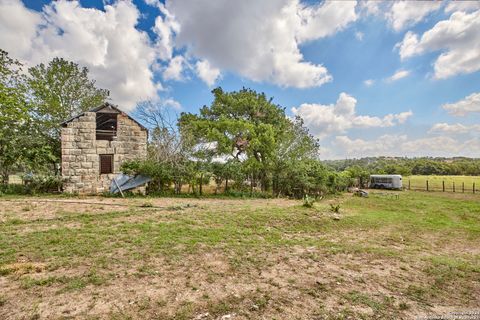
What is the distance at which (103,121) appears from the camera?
14164 mm

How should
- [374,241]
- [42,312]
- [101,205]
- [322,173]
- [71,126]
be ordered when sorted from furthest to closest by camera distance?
[322,173], [71,126], [101,205], [374,241], [42,312]

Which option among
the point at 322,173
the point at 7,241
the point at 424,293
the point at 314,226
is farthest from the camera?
the point at 322,173

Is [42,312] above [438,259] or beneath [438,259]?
above

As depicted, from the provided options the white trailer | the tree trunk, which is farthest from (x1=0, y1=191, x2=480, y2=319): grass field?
the white trailer

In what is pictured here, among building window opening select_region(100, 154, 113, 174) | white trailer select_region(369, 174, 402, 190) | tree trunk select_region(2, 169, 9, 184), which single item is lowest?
white trailer select_region(369, 174, 402, 190)

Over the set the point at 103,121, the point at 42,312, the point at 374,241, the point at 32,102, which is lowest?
the point at 374,241

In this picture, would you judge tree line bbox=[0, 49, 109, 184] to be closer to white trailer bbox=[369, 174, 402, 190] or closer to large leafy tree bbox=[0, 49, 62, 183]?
large leafy tree bbox=[0, 49, 62, 183]

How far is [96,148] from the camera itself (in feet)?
41.6

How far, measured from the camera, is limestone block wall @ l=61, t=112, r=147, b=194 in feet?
40.1

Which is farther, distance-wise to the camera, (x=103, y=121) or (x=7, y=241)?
(x=103, y=121)

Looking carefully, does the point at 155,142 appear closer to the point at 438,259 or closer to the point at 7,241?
the point at 7,241

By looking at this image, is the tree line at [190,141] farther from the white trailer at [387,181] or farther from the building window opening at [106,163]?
the white trailer at [387,181]

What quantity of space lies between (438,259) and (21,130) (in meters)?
18.7

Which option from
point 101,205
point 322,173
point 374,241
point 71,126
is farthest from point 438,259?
point 71,126
